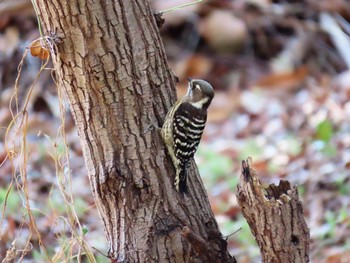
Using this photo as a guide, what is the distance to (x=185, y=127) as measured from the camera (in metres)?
4.50

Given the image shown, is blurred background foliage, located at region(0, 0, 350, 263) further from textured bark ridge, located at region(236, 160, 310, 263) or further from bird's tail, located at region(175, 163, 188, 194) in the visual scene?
textured bark ridge, located at region(236, 160, 310, 263)

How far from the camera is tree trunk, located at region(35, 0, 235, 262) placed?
12.7 feet

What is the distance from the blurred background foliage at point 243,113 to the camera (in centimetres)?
605

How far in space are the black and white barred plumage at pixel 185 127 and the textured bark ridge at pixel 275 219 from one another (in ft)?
1.53

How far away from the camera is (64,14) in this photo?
3820mm

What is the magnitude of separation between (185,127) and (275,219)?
41.0 inches

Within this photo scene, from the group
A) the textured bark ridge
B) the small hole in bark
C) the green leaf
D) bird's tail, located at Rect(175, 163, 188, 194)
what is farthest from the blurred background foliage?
the small hole in bark

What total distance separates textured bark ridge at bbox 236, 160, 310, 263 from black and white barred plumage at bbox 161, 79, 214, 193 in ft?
1.53

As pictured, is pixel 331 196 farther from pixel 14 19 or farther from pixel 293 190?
pixel 14 19

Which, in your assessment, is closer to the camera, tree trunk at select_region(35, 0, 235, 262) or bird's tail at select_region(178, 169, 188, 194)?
tree trunk at select_region(35, 0, 235, 262)

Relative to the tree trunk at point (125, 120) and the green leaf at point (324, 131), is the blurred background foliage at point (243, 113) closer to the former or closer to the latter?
the green leaf at point (324, 131)

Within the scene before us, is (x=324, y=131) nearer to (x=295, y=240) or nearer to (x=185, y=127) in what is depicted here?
(x=185, y=127)

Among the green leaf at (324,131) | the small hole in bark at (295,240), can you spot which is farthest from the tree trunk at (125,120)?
the green leaf at (324,131)

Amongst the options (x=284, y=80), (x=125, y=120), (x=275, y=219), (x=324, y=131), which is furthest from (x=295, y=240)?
(x=284, y=80)
